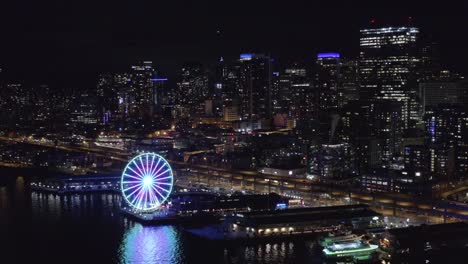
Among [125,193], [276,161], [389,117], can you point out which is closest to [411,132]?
[389,117]

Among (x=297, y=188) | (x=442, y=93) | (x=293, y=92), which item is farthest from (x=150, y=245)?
(x=293, y=92)

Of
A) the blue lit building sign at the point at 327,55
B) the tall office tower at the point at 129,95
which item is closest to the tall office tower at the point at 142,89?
the tall office tower at the point at 129,95

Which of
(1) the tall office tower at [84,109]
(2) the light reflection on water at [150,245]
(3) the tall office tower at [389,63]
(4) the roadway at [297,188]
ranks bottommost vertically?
(2) the light reflection on water at [150,245]

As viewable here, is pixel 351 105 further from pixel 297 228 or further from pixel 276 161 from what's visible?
pixel 297 228

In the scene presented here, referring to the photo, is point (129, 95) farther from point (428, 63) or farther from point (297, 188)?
point (297, 188)

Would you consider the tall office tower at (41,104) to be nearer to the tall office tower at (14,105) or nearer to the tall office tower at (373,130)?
the tall office tower at (14,105)

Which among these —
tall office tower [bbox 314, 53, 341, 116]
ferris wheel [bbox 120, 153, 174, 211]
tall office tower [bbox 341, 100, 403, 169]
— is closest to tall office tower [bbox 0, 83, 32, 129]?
tall office tower [bbox 314, 53, 341, 116]

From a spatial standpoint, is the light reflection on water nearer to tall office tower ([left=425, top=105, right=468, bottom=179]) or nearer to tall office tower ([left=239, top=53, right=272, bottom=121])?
tall office tower ([left=425, top=105, right=468, bottom=179])

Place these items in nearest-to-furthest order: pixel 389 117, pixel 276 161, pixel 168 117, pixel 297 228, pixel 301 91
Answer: pixel 297 228
pixel 276 161
pixel 389 117
pixel 301 91
pixel 168 117
